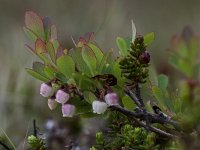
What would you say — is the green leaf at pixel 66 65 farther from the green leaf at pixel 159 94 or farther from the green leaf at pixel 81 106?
the green leaf at pixel 159 94

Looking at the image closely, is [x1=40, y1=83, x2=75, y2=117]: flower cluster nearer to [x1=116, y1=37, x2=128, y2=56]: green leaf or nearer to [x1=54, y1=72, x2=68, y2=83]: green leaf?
[x1=54, y1=72, x2=68, y2=83]: green leaf

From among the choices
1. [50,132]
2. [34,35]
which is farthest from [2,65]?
[34,35]

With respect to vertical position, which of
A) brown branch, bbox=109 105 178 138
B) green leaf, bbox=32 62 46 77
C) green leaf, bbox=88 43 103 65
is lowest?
brown branch, bbox=109 105 178 138

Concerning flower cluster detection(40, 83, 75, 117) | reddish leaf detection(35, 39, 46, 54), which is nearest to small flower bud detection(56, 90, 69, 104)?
flower cluster detection(40, 83, 75, 117)

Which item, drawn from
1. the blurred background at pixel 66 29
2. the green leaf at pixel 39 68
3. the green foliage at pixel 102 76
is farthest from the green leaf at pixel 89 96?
the blurred background at pixel 66 29

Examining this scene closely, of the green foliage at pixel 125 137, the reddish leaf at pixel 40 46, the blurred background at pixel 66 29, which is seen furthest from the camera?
the blurred background at pixel 66 29

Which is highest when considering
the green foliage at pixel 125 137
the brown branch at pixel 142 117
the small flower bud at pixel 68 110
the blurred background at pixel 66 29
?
the blurred background at pixel 66 29

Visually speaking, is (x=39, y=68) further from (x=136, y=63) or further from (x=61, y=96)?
(x=136, y=63)
